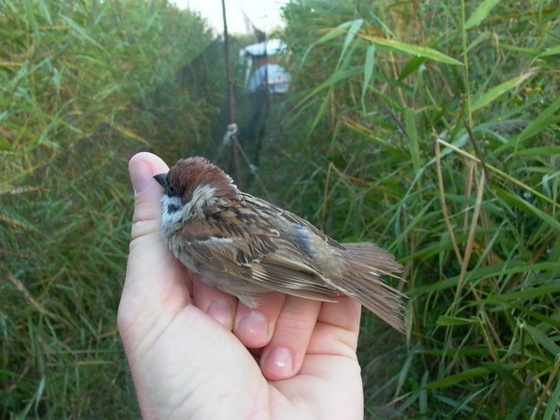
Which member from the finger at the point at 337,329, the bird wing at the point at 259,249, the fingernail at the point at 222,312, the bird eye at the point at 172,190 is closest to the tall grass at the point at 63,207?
the bird eye at the point at 172,190

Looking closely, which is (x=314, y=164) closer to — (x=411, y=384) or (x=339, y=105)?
(x=339, y=105)

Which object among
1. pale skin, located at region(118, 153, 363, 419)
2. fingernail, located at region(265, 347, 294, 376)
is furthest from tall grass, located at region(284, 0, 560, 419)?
fingernail, located at region(265, 347, 294, 376)

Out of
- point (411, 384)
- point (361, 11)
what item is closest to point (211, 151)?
point (361, 11)

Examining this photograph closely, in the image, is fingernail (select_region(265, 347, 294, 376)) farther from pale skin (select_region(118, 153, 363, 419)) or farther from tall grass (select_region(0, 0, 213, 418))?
tall grass (select_region(0, 0, 213, 418))

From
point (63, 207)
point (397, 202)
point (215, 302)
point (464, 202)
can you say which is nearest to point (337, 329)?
point (215, 302)

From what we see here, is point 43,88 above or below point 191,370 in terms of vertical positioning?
above
